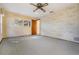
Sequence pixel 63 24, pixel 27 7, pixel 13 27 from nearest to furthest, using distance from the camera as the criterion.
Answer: pixel 27 7 < pixel 13 27 < pixel 63 24

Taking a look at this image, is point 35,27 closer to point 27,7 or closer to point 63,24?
point 27,7

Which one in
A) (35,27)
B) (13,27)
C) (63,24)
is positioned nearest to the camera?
(13,27)

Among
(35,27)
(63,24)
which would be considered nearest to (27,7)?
(35,27)

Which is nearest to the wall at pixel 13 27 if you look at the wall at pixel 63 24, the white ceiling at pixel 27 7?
the white ceiling at pixel 27 7

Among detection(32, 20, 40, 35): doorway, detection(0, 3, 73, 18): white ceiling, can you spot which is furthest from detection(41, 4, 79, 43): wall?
detection(0, 3, 73, 18): white ceiling

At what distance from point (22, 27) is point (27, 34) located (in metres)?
0.21

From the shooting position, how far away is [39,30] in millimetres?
2695

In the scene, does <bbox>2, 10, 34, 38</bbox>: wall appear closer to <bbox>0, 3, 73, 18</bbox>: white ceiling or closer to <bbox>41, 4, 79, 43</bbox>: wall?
<bbox>0, 3, 73, 18</bbox>: white ceiling

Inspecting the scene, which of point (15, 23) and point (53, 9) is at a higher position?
point (53, 9)

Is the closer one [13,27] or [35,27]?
[13,27]

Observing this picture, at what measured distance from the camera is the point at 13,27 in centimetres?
255
